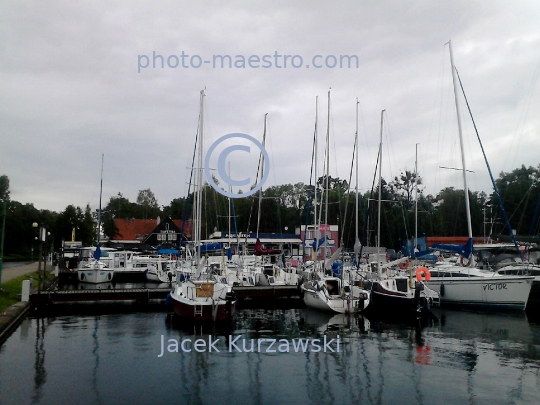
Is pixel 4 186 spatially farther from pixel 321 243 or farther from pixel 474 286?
pixel 474 286

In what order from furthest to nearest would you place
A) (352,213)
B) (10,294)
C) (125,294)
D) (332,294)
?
(352,213), (125,294), (332,294), (10,294)

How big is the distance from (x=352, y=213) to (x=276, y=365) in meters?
59.7

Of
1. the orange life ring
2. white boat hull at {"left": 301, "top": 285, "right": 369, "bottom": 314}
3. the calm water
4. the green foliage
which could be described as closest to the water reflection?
the calm water

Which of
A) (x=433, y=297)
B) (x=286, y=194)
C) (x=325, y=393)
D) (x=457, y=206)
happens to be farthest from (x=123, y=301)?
(x=286, y=194)

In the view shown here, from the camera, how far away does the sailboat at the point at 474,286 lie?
27.3 meters

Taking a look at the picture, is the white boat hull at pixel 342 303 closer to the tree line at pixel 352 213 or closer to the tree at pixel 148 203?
the tree line at pixel 352 213

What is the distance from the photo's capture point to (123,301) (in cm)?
3203

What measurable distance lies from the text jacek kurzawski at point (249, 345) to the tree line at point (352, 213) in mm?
34159

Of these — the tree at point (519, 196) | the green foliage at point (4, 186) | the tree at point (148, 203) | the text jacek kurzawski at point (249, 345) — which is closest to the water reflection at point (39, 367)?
the text jacek kurzawski at point (249, 345)

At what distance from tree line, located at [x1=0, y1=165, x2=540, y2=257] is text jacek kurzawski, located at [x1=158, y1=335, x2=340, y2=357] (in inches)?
1345

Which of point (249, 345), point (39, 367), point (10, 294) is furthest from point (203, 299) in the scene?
point (10, 294)

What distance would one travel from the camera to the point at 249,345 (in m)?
18.9

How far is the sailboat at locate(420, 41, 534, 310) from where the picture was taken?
89.6 feet

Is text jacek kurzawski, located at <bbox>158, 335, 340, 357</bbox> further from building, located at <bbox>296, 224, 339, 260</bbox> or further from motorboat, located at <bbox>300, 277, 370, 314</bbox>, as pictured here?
building, located at <bbox>296, 224, 339, 260</bbox>
